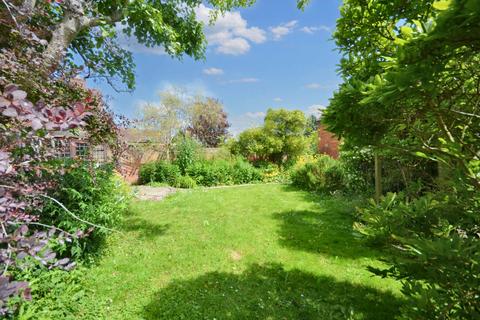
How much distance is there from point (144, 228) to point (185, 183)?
5.59 m

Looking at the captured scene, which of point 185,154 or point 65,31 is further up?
point 65,31

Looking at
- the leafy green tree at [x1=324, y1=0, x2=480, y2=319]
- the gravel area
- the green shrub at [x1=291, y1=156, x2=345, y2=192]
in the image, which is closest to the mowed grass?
the leafy green tree at [x1=324, y1=0, x2=480, y2=319]

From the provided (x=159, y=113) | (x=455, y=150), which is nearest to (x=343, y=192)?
(x=455, y=150)

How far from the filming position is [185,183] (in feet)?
37.6

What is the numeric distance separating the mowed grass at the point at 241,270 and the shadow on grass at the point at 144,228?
0.02 metres

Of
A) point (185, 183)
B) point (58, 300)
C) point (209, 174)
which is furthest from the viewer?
point (209, 174)

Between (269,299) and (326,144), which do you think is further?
(326,144)

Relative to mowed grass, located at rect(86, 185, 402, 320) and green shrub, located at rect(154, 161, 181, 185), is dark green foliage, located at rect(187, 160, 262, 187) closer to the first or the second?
green shrub, located at rect(154, 161, 181, 185)

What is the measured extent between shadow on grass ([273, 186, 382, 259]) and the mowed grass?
2 centimetres

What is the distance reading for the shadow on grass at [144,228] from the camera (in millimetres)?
5453

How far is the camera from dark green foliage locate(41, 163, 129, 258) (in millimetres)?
3695

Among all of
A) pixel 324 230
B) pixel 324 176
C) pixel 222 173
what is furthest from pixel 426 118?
pixel 222 173

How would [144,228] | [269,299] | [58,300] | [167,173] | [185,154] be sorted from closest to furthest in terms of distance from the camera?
[58,300] < [269,299] < [144,228] < [167,173] < [185,154]

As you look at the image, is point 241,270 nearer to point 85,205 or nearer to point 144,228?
point 85,205
